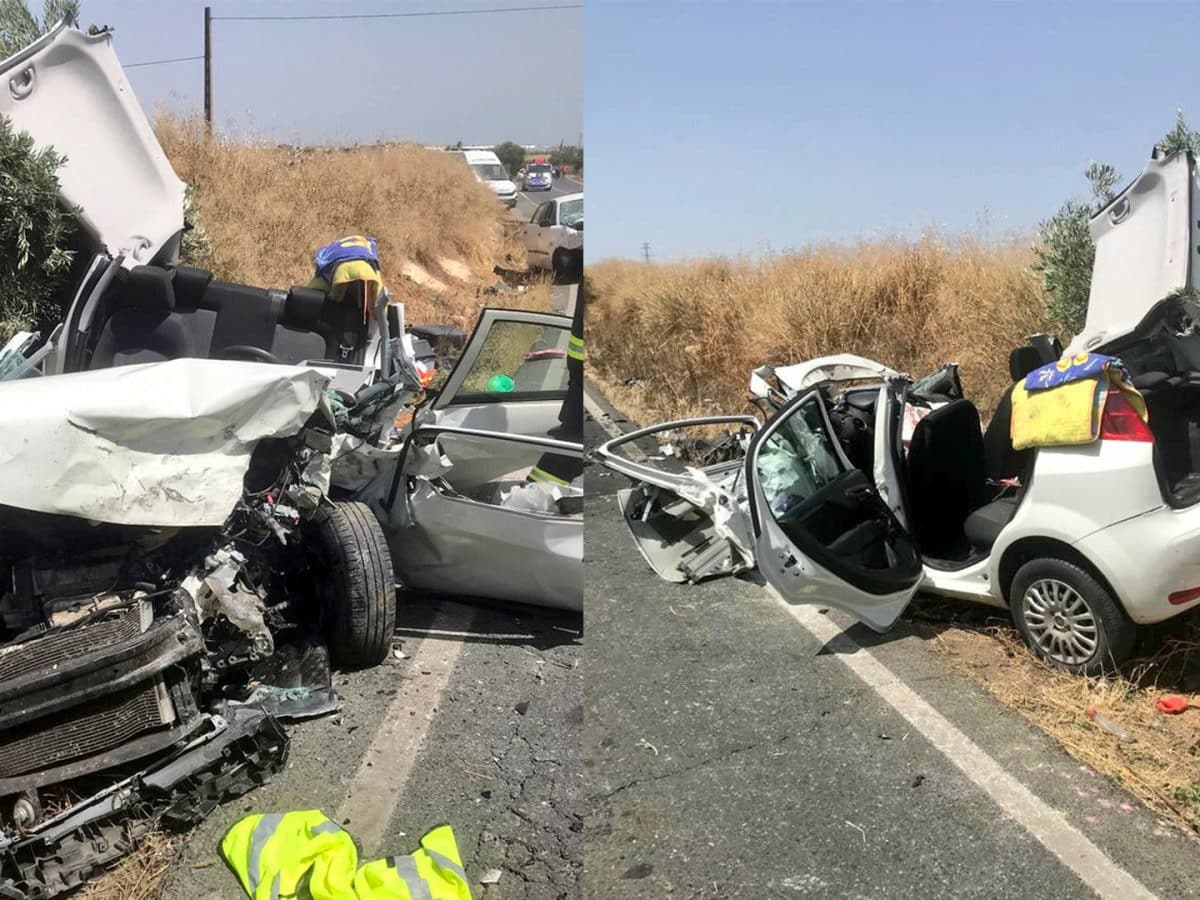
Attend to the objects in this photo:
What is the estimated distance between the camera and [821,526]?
3.18m

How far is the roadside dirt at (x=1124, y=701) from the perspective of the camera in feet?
8.32

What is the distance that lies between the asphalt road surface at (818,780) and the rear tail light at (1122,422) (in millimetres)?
998

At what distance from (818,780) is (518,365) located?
225 cm

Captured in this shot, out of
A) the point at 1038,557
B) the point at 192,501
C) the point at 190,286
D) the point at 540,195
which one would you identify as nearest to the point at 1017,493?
the point at 1038,557

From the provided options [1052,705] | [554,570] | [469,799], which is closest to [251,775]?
[469,799]

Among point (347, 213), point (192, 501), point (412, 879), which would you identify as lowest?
point (412, 879)

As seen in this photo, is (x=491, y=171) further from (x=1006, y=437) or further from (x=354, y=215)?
(x=1006, y=437)

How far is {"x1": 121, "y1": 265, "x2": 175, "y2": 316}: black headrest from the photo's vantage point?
13.7 feet

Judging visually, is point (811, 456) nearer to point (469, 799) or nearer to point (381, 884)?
point (469, 799)

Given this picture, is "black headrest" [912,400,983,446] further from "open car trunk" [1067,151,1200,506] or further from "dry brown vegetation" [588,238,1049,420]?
"dry brown vegetation" [588,238,1049,420]

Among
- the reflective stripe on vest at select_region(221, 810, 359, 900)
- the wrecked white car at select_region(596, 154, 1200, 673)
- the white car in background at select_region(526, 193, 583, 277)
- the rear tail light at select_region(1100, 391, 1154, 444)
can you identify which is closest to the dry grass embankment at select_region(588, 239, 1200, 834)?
the white car in background at select_region(526, 193, 583, 277)

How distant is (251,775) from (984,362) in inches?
211

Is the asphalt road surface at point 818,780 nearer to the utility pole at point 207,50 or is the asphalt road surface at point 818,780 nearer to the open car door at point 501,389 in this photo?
the open car door at point 501,389

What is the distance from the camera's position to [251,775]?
2570mm
